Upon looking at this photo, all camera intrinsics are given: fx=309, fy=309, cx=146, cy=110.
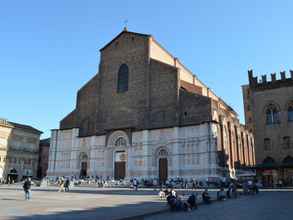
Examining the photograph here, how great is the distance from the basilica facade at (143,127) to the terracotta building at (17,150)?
38.8 feet

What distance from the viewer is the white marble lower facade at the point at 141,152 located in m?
37.0

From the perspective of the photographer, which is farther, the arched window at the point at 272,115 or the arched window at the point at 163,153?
the arched window at the point at 163,153

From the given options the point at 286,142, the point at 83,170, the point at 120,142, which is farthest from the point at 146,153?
the point at 286,142

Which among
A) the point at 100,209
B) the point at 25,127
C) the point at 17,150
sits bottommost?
the point at 100,209

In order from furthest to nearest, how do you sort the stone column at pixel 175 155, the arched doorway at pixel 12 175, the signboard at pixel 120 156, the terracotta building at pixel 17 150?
the arched doorway at pixel 12 175 < the terracotta building at pixel 17 150 < the signboard at pixel 120 156 < the stone column at pixel 175 155

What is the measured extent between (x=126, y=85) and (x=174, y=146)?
40.7ft

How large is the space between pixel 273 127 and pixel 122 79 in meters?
22.6

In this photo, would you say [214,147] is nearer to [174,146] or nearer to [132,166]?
[174,146]

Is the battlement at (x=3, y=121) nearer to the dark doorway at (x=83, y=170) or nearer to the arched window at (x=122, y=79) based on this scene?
the dark doorway at (x=83, y=170)

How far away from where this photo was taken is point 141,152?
41500 millimetres

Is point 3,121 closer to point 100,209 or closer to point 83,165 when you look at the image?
point 83,165

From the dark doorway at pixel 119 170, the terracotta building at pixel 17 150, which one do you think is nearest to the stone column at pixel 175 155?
the dark doorway at pixel 119 170

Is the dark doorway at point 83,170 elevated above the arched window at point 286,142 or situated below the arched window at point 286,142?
below

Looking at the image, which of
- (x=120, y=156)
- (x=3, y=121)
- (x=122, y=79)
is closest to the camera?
(x=120, y=156)
